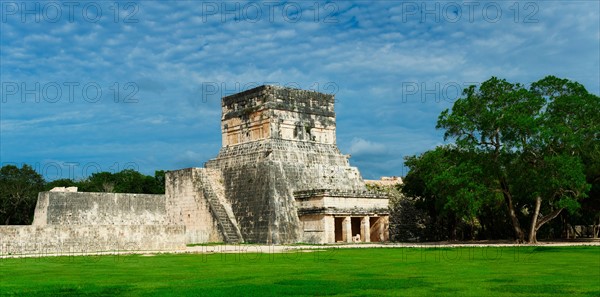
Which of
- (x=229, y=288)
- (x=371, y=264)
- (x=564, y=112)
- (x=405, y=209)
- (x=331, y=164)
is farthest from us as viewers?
(x=405, y=209)

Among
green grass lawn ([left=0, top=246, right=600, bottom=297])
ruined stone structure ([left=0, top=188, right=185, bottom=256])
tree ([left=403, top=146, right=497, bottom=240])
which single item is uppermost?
tree ([left=403, top=146, right=497, bottom=240])

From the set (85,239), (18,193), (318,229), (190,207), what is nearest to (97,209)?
(190,207)

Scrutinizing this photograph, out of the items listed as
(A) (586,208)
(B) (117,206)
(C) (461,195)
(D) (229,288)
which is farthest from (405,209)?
(D) (229,288)

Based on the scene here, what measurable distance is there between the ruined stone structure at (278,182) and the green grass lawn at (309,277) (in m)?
12.6

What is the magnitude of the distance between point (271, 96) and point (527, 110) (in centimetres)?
1193

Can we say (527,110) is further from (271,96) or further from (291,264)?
(291,264)

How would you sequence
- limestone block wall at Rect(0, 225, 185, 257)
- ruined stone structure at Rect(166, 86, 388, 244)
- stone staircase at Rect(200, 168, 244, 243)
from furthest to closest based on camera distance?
1. stone staircase at Rect(200, 168, 244, 243)
2. ruined stone structure at Rect(166, 86, 388, 244)
3. limestone block wall at Rect(0, 225, 185, 257)

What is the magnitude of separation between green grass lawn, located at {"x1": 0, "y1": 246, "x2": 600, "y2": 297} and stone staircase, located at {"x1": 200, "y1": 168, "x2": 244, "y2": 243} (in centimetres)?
1291

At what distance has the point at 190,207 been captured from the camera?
114 ft

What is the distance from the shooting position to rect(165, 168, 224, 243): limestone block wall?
32719 millimetres

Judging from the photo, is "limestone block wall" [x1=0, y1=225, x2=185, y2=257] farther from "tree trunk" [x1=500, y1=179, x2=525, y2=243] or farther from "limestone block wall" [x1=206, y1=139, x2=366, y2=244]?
"tree trunk" [x1=500, y1=179, x2=525, y2=243]

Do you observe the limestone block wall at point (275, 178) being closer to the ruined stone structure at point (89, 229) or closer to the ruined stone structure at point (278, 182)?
the ruined stone structure at point (278, 182)

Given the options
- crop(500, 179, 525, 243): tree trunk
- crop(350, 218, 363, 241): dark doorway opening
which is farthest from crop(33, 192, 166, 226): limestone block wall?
crop(500, 179, 525, 243): tree trunk

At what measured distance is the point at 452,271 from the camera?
47.4 feet
